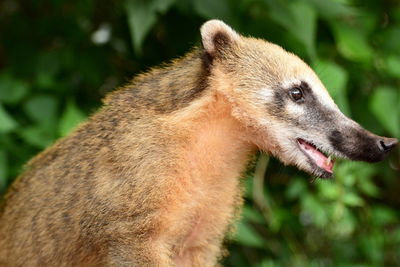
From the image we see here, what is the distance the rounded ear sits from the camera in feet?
14.6

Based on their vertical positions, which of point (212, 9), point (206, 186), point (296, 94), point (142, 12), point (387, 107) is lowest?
point (387, 107)

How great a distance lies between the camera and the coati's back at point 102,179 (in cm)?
416

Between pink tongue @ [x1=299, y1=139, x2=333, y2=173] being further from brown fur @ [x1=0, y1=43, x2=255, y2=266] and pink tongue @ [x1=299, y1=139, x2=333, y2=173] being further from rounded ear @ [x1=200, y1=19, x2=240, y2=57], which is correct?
rounded ear @ [x1=200, y1=19, x2=240, y2=57]

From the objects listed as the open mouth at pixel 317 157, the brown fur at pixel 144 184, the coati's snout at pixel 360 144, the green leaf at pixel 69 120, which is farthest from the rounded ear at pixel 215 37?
the green leaf at pixel 69 120

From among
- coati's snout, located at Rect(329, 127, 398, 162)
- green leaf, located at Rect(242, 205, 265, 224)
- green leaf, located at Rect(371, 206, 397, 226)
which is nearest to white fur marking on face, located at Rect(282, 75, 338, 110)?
coati's snout, located at Rect(329, 127, 398, 162)

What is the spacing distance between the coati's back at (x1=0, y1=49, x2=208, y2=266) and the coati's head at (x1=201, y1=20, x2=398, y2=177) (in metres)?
0.17

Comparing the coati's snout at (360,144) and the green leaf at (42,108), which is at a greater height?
the coati's snout at (360,144)

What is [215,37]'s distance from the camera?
4.51 metres

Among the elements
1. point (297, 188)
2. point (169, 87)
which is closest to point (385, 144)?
point (169, 87)

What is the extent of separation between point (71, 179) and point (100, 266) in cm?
55

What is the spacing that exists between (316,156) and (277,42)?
1897 mm

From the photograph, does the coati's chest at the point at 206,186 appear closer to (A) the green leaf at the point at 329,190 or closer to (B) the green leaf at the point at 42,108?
(A) the green leaf at the point at 329,190

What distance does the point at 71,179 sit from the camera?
452 cm

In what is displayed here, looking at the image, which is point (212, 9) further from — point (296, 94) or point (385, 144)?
point (385, 144)
